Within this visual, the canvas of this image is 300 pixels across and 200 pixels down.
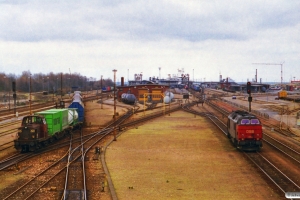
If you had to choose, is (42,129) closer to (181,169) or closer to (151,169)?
(151,169)

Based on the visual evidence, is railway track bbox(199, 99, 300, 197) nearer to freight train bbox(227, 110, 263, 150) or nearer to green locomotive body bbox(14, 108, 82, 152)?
freight train bbox(227, 110, 263, 150)

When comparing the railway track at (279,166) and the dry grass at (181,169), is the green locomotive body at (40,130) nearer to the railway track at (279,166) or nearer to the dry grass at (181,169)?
the dry grass at (181,169)

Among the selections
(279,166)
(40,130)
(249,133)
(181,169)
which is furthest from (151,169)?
(40,130)

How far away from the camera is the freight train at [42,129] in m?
32.9

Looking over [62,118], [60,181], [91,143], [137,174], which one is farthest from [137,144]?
[60,181]

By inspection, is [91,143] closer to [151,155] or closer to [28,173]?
[151,155]

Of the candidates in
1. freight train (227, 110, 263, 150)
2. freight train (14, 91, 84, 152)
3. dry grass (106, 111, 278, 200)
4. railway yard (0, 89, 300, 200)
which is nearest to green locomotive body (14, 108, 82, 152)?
freight train (14, 91, 84, 152)

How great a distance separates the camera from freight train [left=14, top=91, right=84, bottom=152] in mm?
32875

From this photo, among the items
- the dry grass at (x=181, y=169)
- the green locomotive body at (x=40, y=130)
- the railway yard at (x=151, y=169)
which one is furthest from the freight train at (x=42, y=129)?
the dry grass at (x=181, y=169)

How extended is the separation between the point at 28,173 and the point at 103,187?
7.27m

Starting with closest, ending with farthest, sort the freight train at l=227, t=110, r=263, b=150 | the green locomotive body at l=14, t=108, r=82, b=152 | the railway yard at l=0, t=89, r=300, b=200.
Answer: the railway yard at l=0, t=89, r=300, b=200 → the green locomotive body at l=14, t=108, r=82, b=152 → the freight train at l=227, t=110, r=263, b=150

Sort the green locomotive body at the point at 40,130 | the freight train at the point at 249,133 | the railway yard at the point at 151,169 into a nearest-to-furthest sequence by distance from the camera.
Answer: the railway yard at the point at 151,169 → the green locomotive body at the point at 40,130 → the freight train at the point at 249,133

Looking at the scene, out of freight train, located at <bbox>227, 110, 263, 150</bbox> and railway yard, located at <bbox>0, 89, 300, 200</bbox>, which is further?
freight train, located at <bbox>227, 110, 263, 150</bbox>

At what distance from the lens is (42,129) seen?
34750mm
